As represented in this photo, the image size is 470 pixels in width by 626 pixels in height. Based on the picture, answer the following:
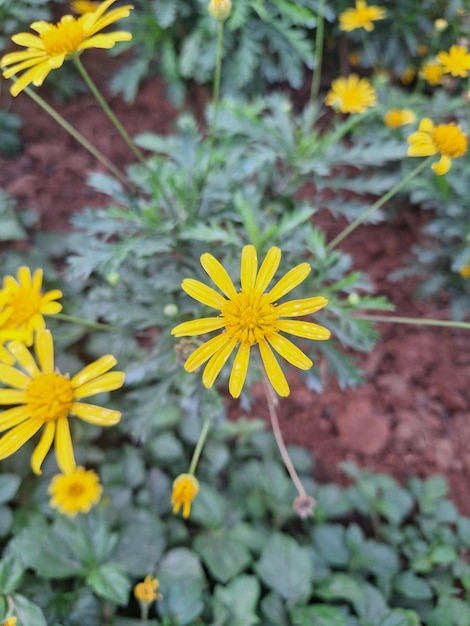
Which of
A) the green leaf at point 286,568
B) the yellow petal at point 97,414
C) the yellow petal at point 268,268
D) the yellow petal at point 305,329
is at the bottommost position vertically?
the green leaf at point 286,568

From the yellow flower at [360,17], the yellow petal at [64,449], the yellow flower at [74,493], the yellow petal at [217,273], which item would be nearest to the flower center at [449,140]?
the yellow petal at [217,273]

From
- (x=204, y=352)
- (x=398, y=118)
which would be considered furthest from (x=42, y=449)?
(x=398, y=118)

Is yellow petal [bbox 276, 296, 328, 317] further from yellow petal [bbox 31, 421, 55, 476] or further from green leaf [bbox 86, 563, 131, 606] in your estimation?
green leaf [bbox 86, 563, 131, 606]

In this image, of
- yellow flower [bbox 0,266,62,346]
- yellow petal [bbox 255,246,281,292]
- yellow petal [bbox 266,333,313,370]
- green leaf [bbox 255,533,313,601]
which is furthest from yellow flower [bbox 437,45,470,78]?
green leaf [bbox 255,533,313,601]

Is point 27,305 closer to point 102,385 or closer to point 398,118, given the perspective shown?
point 102,385

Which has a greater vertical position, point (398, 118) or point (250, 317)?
point (398, 118)

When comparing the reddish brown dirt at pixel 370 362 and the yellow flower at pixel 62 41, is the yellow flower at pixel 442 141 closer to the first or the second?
the yellow flower at pixel 62 41
